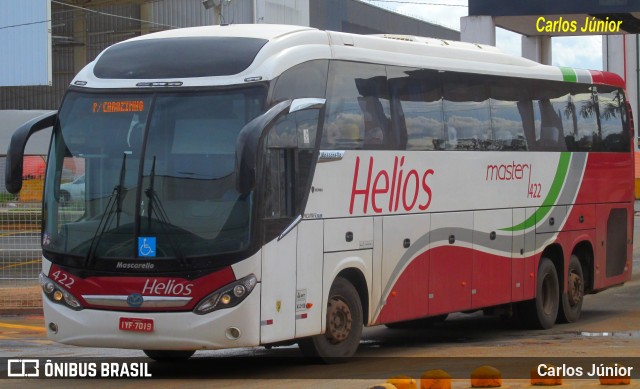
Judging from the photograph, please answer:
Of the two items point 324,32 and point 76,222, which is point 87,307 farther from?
point 324,32

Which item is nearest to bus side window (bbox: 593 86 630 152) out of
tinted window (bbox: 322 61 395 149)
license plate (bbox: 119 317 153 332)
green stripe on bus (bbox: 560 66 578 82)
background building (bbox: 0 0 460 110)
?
green stripe on bus (bbox: 560 66 578 82)

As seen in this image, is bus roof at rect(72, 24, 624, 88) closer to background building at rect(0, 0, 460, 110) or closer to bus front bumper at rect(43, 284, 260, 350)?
bus front bumper at rect(43, 284, 260, 350)

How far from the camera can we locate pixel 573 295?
19062 millimetres

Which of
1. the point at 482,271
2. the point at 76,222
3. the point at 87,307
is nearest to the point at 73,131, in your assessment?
the point at 76,222

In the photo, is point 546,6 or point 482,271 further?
point 546,6

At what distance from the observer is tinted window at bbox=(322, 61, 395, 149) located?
13328 mm

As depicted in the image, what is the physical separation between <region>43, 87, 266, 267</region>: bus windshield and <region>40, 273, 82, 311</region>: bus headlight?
313 mm

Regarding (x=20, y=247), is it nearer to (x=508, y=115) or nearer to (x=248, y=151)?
(x=508, y=115)

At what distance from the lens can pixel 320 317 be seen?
12812mm

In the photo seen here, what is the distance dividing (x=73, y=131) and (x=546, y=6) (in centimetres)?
1638

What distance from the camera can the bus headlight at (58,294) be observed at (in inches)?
480

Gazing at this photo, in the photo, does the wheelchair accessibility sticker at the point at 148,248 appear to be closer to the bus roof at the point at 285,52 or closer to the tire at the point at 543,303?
the bus roof at the point at 285,52

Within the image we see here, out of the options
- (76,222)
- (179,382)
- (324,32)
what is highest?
(324,32)

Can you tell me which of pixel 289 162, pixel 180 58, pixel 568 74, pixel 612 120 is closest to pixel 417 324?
pixel 568 74
